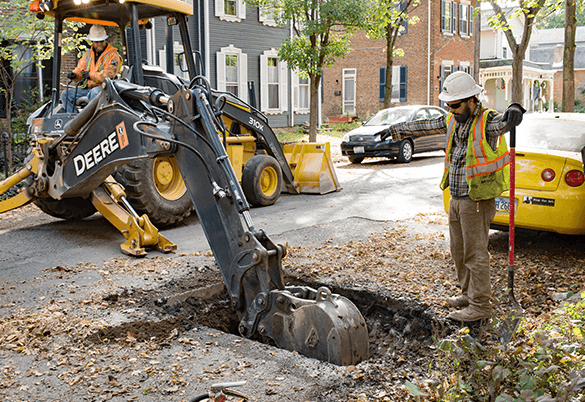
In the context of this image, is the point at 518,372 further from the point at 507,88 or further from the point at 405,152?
the point at 507,88

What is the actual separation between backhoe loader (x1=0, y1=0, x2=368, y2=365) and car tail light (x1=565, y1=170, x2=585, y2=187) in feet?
12.1

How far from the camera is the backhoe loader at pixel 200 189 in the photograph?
4141 millimetres

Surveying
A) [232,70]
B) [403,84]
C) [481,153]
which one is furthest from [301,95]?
[481,153]

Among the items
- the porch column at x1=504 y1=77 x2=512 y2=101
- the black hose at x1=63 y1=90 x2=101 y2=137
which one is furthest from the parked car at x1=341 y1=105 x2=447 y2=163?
the porch column at x1=504 y1=77 x2=512 y2=101

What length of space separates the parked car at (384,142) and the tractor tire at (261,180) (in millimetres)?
7177

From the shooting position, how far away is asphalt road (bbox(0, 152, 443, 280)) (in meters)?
7.27

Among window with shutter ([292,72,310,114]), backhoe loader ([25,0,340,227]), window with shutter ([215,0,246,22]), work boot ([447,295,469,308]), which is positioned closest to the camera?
work boot ([447,295,469,308])

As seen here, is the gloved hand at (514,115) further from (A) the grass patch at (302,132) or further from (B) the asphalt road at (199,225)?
(A) the grass patch at (302,132)

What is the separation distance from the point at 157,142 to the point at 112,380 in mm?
2238

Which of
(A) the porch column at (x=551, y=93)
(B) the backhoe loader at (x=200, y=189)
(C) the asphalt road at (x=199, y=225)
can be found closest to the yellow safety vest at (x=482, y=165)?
(B) the backhoe loader at (x=200, y=189)

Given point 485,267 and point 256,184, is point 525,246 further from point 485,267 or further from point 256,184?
point 256,184

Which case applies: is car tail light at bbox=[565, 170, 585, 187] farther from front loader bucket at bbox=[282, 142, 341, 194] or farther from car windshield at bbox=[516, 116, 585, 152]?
front loader bucket at bbox=[282, 142, 341, 194]

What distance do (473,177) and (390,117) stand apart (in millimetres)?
14678

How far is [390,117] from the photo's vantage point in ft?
63.1
